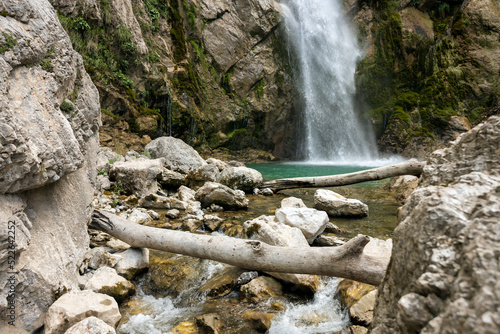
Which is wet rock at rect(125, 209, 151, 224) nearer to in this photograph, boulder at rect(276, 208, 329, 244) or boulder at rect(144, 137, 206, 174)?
boulder at rect(276, 208, 329, 244)

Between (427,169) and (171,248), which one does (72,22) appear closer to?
(171,248)

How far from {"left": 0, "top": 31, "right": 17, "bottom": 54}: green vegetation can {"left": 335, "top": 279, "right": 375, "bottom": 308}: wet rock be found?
4008 millimetres

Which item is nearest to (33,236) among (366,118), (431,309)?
(431,309)

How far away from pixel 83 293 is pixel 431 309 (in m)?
2.87

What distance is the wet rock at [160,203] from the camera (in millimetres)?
6523

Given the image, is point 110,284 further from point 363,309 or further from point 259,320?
point 363,309

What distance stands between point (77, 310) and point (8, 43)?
7.76 ft

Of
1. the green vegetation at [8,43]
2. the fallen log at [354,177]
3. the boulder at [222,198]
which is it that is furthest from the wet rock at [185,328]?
the fallen log at [354,177]

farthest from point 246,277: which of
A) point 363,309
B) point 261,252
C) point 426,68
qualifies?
point 426,68

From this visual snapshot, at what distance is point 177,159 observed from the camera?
1067 cm

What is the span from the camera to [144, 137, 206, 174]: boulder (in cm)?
1052

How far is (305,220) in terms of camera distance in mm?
4488

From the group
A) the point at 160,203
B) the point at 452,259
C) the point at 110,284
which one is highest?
the point at 452,259

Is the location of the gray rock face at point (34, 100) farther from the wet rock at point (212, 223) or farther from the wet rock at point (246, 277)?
the wet rock at point (212, 223)
